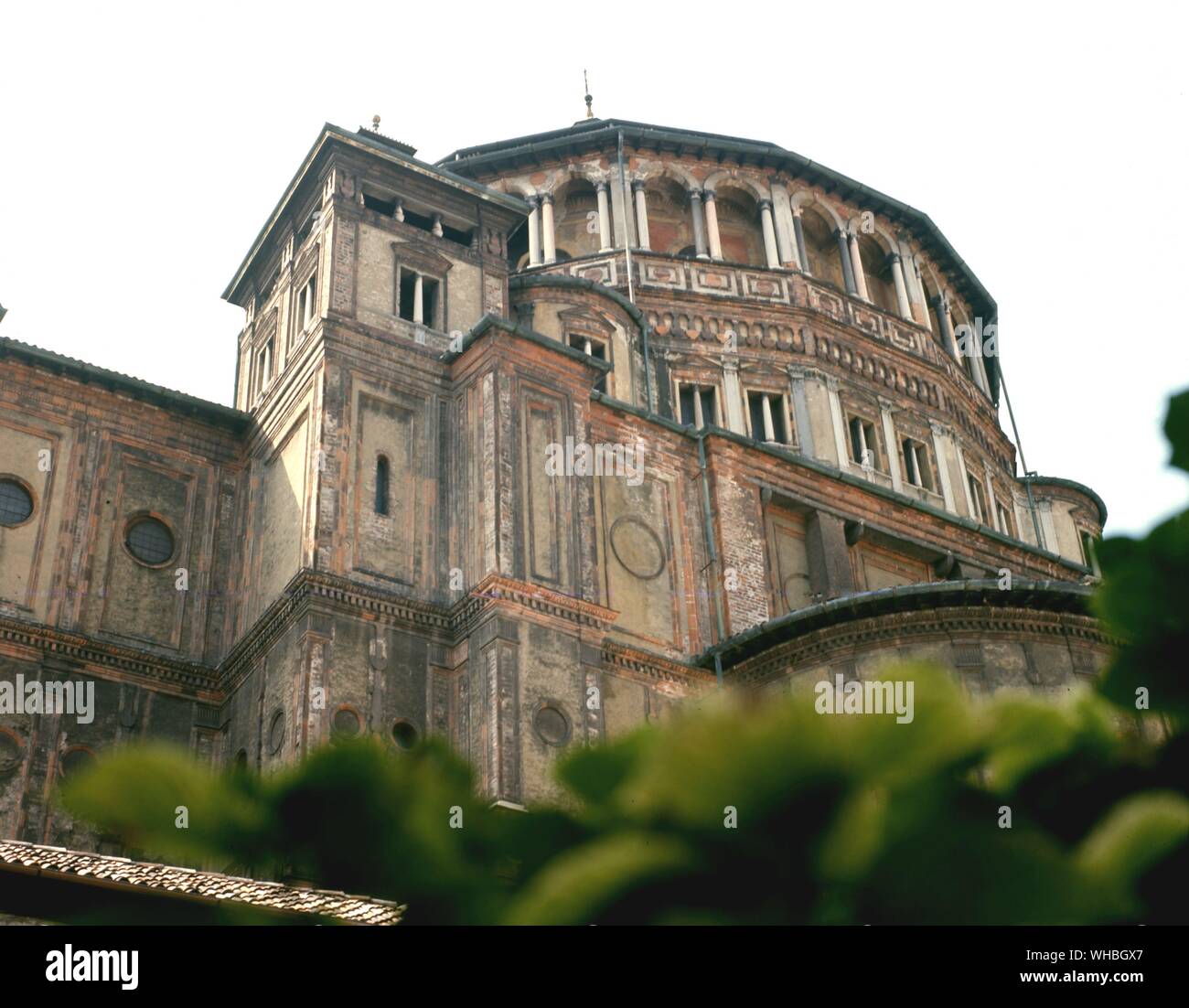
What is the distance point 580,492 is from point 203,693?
6.06m

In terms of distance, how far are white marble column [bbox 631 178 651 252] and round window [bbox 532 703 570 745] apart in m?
16.4

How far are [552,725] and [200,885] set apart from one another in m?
11.1

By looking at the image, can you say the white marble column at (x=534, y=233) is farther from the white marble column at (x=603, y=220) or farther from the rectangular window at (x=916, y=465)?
the rectangular window at (x=916, y=465)

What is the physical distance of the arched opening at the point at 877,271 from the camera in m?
36.3

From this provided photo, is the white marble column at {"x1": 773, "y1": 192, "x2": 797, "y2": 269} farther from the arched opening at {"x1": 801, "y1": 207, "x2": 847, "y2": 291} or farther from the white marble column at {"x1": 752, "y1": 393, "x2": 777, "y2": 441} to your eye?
the white marble column at {"x1": 752, "y1": 393, "x2": 777, "y2": 441}

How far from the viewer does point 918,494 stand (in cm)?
3225

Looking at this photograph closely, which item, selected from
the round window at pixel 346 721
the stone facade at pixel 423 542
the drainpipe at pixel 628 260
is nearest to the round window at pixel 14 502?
the stone facade at pixel 423 542

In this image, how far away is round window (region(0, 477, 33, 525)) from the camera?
68.0 ft

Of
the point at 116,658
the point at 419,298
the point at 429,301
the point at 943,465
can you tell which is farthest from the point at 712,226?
the point at 116,658

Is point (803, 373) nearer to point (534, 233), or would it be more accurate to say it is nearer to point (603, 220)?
point (603, 220)

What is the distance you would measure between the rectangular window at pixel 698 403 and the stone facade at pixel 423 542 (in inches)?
87.5

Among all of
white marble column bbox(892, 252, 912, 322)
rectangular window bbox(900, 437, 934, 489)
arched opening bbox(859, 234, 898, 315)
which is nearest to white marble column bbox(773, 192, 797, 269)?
arched opening bbox(859, 234, 898, 315)

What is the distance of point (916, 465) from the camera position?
33.2 m

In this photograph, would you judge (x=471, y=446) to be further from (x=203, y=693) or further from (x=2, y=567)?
(x=2, y=567)
